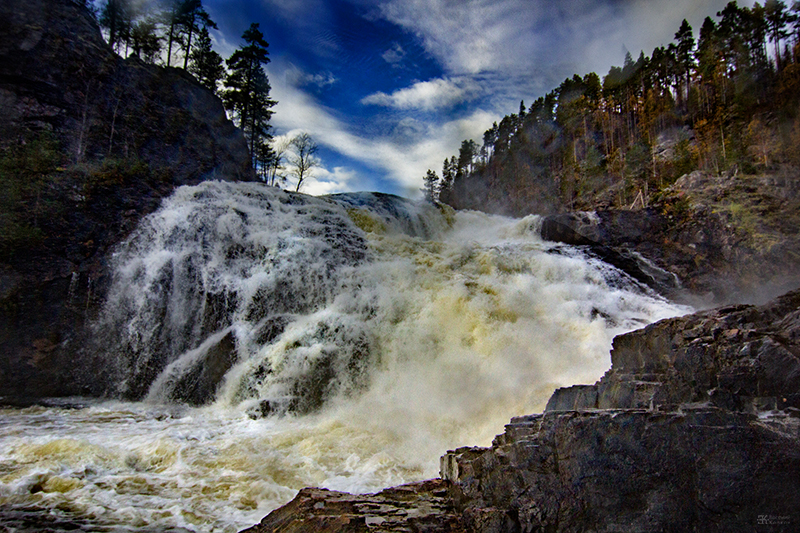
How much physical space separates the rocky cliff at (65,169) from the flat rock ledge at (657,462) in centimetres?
1126

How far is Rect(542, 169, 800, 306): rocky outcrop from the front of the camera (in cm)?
1594

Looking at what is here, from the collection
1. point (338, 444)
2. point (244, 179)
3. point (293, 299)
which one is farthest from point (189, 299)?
point (244, 179)

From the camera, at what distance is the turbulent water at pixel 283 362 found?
18.4ft

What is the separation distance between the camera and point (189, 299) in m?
11.8

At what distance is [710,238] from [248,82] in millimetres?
32187

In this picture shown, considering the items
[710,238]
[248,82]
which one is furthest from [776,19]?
[248,82]

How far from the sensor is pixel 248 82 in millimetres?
31359

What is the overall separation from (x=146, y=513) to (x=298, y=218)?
38.6 feet

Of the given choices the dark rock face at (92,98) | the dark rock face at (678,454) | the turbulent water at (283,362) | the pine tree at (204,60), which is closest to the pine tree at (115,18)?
the pine tree at (204,60)

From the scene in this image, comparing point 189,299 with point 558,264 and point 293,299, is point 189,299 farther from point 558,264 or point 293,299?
point 558,264

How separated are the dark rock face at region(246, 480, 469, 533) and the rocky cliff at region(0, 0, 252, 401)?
34.1 ft

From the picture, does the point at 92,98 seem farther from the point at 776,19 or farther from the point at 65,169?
the point at 776,19

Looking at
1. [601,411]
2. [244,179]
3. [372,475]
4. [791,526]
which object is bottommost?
[372,475]

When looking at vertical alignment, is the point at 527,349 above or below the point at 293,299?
below
